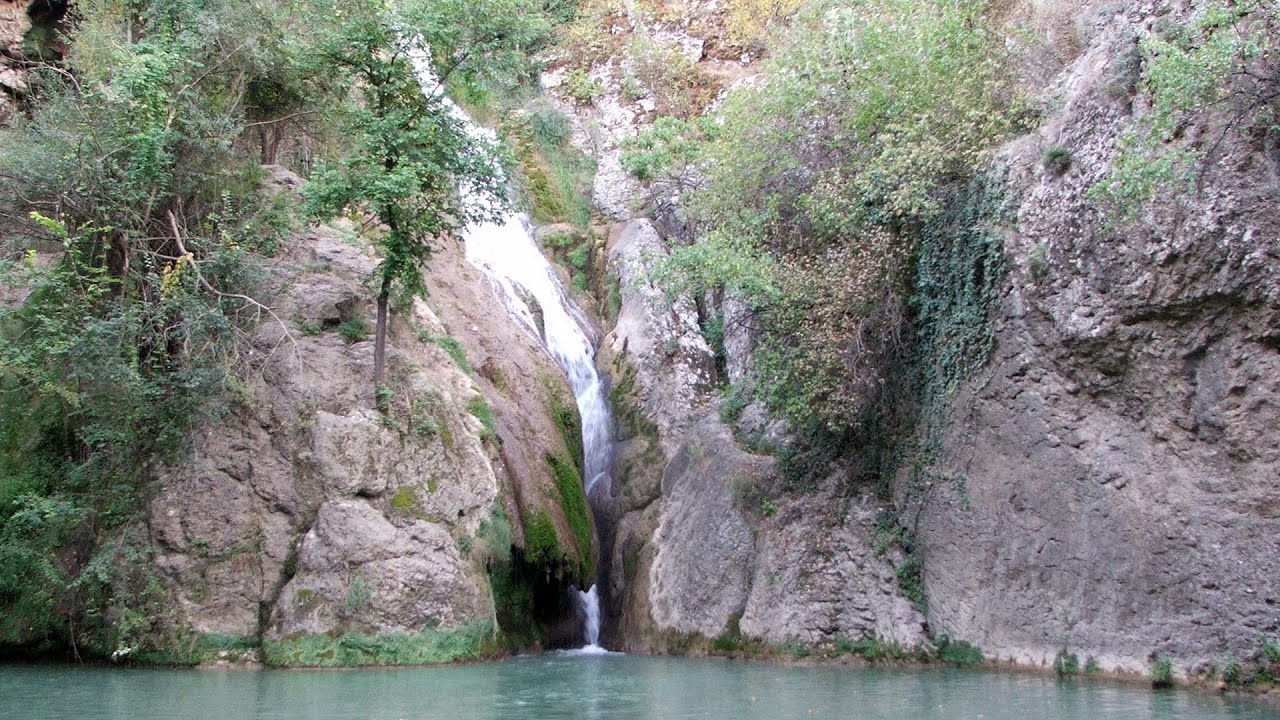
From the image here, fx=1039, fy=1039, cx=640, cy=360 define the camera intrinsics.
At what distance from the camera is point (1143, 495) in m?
14.4

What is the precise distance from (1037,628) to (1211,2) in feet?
30.5

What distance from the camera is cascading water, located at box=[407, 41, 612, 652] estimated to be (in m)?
23.4

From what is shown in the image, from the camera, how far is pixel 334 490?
18.1m

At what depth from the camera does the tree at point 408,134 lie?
19.0 meters

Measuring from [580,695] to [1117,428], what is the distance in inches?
335

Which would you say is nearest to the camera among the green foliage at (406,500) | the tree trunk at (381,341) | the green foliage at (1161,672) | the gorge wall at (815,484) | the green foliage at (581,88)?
the green foliage at (1161,672)

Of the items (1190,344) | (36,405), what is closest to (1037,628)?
(1190,344)

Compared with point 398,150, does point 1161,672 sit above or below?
below

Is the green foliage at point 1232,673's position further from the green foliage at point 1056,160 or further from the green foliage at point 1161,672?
the green foliage at point 1056,160

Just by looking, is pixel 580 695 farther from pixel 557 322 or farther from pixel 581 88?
pixel 581 88

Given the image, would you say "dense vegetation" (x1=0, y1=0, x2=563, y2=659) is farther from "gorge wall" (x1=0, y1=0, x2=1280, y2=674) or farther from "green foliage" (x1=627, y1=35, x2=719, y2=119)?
"green foliage" (x1=627, y1=35, x2=719, y2=119)

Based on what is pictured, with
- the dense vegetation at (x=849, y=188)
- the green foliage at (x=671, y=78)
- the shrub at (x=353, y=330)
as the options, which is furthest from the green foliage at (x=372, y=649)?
the green foliage at (x=671, y=78)

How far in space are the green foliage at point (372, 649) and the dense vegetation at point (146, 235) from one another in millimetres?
1901

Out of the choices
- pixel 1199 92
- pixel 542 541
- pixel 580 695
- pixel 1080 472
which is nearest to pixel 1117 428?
pixel 1080 472
